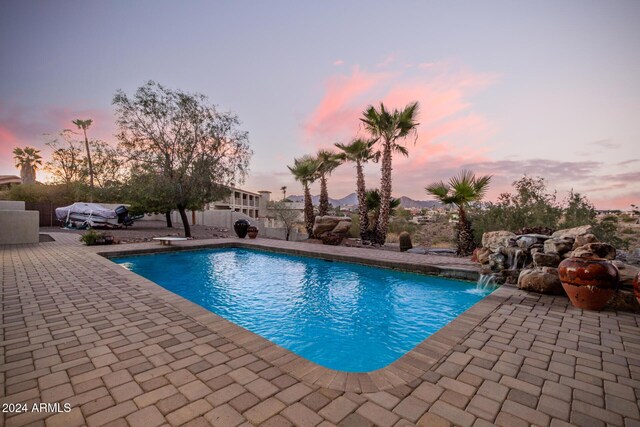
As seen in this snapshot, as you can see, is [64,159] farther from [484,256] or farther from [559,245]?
[559,245]

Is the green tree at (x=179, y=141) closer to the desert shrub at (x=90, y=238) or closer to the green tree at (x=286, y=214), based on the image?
the desert shrub at (x=90, y=238)

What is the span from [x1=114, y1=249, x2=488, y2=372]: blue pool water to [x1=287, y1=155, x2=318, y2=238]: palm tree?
763 centimetres

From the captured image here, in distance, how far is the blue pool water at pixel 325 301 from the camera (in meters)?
4.05

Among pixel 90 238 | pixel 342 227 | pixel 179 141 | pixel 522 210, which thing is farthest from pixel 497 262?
pixel 179 141

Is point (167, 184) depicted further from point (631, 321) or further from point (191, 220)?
point (631, 321)

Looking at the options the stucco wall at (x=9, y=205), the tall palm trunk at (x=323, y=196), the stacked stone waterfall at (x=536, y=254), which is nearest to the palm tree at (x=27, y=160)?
the stucco wall at (x=9, y=205)

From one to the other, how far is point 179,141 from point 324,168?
8302 mm

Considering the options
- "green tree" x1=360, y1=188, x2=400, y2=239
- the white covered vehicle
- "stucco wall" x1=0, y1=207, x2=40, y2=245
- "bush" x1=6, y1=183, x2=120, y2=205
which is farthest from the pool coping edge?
"bush" x1=6, y1=183, x2=120, y2=205

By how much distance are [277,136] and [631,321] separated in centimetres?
1656

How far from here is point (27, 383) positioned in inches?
79.0

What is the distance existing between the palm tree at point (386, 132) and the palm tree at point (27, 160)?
124 ft

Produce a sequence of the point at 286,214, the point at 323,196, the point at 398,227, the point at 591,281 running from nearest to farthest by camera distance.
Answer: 1. the point at 591,281
2. the point at 323,196
3. the point at 286,214
4. the point at 398,227

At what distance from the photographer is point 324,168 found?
54.7 feet

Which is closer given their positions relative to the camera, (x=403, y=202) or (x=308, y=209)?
(x=308, y=209)
